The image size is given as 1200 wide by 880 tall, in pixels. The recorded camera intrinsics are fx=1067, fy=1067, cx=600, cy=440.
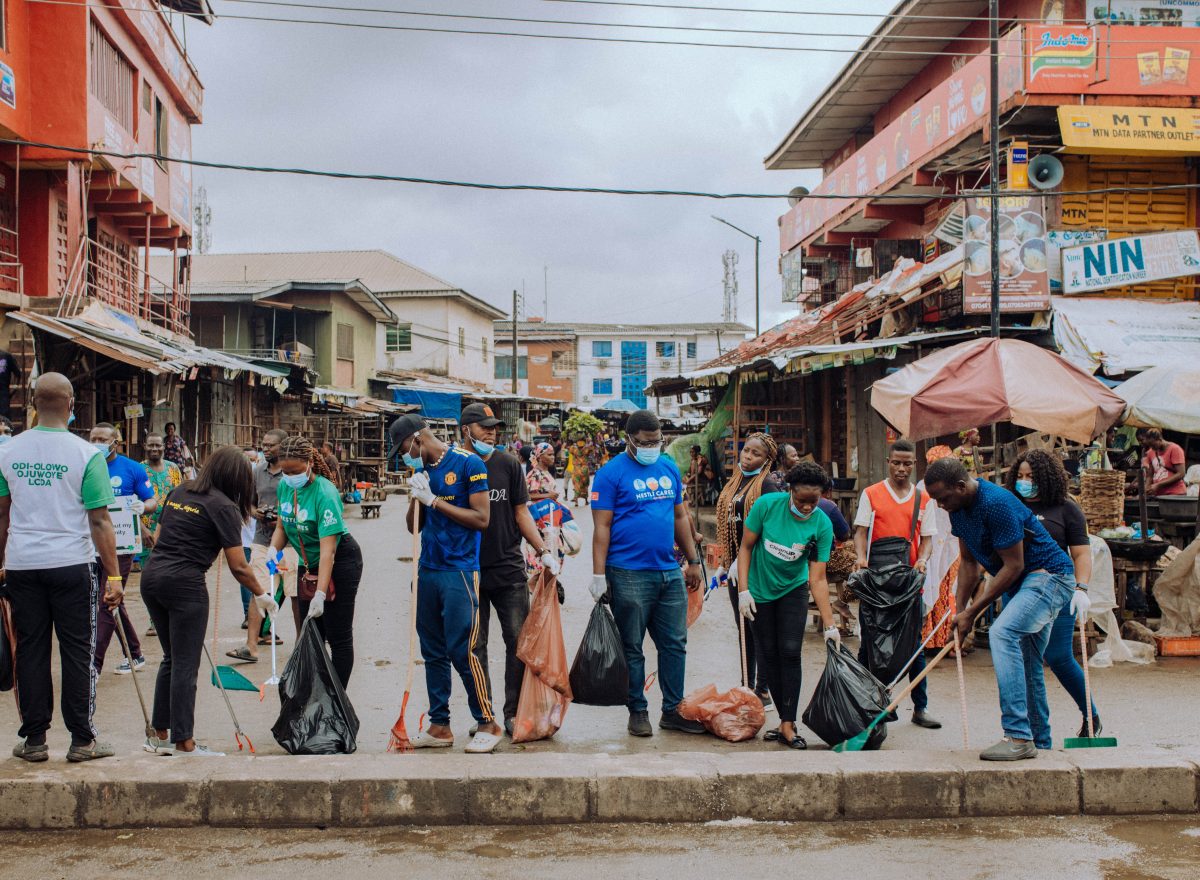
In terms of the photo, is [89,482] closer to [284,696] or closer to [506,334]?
[284,696]

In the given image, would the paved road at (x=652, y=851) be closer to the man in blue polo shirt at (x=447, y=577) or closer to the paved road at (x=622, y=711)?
the paved road at (x=622, y=711)

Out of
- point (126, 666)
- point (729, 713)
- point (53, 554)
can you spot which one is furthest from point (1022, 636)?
point (126, 666)

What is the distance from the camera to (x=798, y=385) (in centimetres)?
2203

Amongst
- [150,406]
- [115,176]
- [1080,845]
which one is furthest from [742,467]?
[115,176]

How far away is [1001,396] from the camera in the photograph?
9031 mm

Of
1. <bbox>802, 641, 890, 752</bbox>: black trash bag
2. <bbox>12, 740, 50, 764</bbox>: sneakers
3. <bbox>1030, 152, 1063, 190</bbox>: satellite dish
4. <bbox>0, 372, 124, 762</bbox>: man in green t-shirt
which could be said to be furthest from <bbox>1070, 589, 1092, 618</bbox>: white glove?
<bbox>1030, 152, 1063, 190</bbox>: satellite dish

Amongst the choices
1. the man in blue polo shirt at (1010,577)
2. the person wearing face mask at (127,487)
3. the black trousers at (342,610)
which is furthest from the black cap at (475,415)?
the man in blue polo shirt at (1010,577)

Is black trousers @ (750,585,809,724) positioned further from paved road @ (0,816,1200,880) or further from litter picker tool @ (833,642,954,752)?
paved road @ (0,816,1200,880)

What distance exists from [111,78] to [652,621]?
16.0 meters

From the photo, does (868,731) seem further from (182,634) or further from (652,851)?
(182,634)

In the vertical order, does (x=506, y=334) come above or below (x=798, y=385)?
above

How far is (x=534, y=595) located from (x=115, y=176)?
1500 cm

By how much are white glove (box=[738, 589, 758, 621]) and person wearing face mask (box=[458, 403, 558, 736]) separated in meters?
1.18

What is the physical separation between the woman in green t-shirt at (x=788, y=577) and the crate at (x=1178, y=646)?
415 cm
